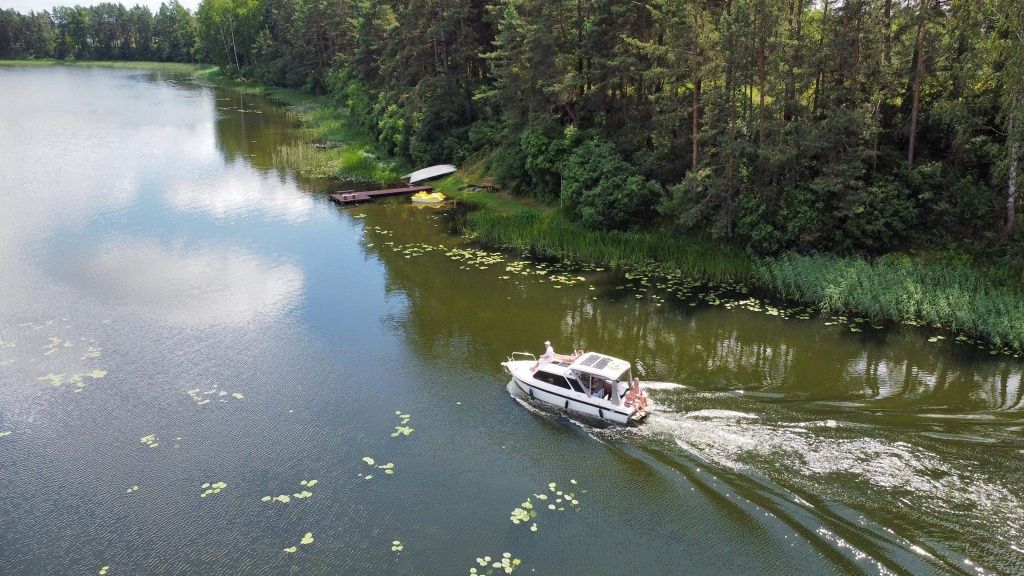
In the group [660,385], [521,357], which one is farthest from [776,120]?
[521,357]

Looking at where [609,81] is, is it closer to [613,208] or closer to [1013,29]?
[613,208]

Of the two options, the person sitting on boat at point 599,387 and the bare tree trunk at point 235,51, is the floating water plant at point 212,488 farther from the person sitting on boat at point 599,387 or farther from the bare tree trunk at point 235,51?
the bare tree trunk at point 235,51

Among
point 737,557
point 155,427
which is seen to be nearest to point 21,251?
point 155,427

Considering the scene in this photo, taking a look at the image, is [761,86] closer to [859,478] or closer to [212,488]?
[859,478]

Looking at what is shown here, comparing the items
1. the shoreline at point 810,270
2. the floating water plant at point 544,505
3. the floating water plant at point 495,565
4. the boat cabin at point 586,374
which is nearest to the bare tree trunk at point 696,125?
the shoreline at point 810,270

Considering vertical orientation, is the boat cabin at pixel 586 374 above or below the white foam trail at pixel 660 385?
above

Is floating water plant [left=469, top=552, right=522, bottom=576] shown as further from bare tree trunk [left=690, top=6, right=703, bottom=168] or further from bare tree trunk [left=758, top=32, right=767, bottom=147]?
bare tree trunk [left=758, top=32, right=767, bottom=147]
